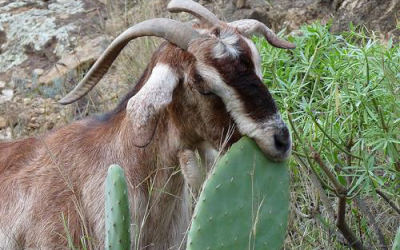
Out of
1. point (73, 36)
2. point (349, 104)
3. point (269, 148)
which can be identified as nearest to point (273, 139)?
point (269, 148)

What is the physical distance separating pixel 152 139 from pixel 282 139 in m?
0.88

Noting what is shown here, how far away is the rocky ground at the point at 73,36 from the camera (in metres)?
7.88

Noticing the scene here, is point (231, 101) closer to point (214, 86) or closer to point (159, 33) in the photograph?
point (214, 86)

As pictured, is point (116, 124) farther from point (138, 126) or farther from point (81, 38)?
point (81, 38)

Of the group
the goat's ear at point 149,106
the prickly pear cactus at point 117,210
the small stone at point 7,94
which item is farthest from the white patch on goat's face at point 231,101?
the small stone at point 7,94

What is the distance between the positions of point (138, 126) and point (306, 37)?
1587 millimetres

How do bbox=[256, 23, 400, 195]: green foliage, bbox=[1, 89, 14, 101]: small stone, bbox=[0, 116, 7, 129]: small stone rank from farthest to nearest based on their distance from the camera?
bbox=[1, 89, 14, 101]: small stone
bbox=[0, 116, 7, 129]: small stone
bbox=[256, 23, 400, 195]: green foliage

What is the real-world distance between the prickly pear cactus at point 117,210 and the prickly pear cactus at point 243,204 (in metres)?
0.32

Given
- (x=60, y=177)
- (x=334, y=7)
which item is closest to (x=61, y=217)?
(x=60, y=177)

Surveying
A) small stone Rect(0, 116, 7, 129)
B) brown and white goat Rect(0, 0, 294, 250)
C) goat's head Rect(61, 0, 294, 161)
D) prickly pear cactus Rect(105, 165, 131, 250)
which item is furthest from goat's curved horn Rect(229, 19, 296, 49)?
small stone Rect(0, 116, 7, 129)

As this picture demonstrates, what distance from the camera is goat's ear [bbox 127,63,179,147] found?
14.5ft

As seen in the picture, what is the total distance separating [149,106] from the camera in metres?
4.40

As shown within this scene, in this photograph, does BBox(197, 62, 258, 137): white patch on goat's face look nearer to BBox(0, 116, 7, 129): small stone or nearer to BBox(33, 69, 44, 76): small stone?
BBox(0, 116, 7, 129): small stone

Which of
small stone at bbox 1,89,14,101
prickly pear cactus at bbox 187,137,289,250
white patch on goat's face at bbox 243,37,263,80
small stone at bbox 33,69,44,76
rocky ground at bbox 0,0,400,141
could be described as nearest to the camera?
prickly pear cactus at bbox 187,137,289,250
